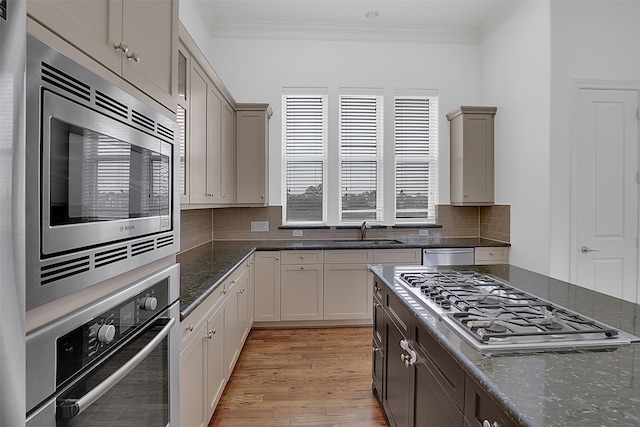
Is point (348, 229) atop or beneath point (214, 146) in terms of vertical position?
beneath

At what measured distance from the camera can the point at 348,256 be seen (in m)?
3.82

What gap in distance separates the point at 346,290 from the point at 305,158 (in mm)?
1728

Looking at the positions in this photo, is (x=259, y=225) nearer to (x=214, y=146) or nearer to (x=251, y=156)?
(x=251, y=156)

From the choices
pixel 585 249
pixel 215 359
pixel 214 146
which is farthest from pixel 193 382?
pixel 585 249

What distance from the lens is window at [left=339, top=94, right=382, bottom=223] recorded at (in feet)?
14.7

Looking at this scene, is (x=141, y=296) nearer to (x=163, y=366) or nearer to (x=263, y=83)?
(x=163, y=366)

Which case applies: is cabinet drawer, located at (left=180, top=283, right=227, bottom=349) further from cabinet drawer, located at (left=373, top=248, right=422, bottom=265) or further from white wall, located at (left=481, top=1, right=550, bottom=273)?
white wall, located at (left=481, top=1, right=550, bottom=273)

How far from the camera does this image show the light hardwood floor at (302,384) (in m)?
2.27

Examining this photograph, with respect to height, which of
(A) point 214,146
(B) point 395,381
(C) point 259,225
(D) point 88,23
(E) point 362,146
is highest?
(E) point 362,146

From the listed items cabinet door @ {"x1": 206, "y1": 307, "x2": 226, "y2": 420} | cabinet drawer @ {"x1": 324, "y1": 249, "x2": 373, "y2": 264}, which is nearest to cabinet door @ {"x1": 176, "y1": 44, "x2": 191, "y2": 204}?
cabinet door @ {"x1": 206, "y1": 307, "x2": 226, "y2": 420}

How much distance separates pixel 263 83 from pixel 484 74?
2.80 metres

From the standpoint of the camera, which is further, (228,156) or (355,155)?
(355,155)

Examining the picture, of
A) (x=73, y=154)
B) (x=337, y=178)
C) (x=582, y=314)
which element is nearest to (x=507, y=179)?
(x=337, y=178)

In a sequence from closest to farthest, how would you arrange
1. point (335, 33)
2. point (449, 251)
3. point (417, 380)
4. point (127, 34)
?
point (127, 34)
point (417, 380)
point (449, 251)
point (335, 33)
